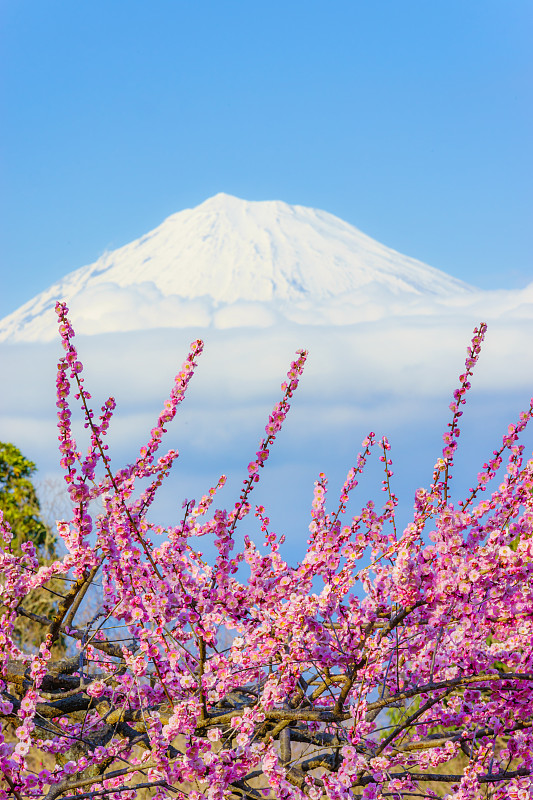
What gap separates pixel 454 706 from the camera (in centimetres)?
503

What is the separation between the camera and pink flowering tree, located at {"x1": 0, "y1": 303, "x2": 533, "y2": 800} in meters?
4.10

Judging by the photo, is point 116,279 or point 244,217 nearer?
point 116,279

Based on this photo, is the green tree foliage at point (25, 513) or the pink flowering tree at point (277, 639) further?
the green tree foliage at point (25, 513)

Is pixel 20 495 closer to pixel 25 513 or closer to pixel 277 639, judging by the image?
pixel 25 513

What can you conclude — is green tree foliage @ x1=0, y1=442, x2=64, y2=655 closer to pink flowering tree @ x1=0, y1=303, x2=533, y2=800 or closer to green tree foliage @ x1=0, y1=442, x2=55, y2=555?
green tree foliage @ x1=0, y1=442, x2=55, y2=555

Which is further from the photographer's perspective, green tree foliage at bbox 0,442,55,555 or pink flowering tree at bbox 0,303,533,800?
green tree foliage at bbox 0,442,55,555

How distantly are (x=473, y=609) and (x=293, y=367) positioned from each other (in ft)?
5.52

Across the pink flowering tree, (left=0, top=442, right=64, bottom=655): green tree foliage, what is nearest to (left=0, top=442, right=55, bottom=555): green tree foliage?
(left=0, top=442, right=64, bottom=655): green tree foliage

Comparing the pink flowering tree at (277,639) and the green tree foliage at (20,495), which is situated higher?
the green tree foliage at (20,495)

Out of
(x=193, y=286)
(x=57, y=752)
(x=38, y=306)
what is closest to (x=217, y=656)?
(x=57, y=752)

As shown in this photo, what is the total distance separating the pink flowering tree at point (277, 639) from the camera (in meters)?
4.10

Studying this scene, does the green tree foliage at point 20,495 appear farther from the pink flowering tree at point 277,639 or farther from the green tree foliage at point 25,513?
the pink flowering tree at point 277,639

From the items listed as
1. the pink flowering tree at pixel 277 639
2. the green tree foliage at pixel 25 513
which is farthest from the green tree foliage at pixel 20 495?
the pink flowering tree at pixel 277 639

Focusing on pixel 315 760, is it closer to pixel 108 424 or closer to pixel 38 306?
pixel 108 424
